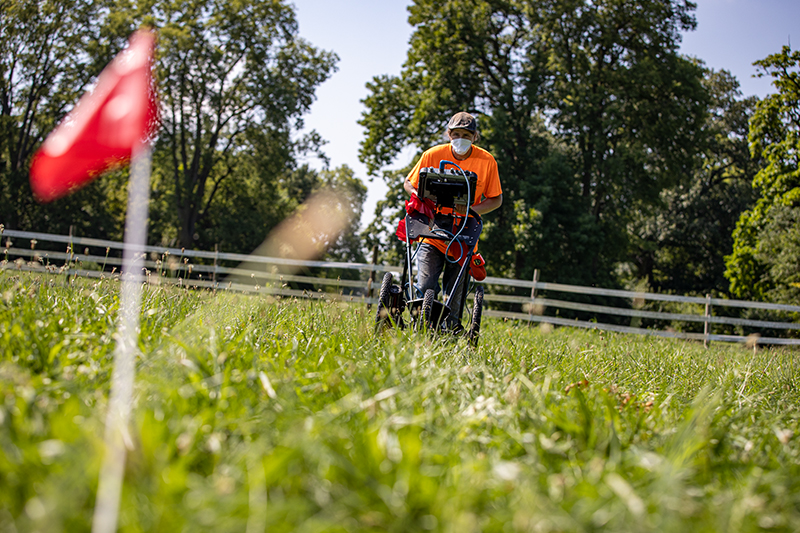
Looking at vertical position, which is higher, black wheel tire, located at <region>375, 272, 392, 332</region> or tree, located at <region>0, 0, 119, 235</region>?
tree, located at <region>0, 0, 119, 235</region>

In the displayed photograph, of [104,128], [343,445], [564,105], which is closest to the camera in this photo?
[343,445]

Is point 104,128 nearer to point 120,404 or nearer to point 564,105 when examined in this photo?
point 564,105

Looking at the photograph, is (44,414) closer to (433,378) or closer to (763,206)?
(433,378)

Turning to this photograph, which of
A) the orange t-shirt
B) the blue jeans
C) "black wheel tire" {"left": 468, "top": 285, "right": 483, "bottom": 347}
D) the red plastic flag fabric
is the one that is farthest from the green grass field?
the red plastic flag fabric

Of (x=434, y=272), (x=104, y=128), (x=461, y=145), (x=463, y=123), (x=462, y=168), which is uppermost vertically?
(x=104, y=128)

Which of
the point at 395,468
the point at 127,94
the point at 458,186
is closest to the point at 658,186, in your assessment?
the point at 458,186

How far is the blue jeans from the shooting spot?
14.0 ft

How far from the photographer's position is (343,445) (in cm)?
143

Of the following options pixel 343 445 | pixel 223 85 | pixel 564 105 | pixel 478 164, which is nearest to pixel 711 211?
pixel 564 105

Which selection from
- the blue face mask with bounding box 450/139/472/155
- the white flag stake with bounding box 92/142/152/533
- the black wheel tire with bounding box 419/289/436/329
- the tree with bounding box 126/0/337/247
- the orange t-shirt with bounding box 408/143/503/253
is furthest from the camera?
the tree with bounding box 126/0/337/247

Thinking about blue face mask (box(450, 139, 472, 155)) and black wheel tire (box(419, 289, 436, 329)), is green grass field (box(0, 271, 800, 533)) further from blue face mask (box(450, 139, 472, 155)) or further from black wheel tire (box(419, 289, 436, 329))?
blue face mask (box(450, 139, 472, 155))

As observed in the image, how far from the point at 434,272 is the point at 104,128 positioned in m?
18.9

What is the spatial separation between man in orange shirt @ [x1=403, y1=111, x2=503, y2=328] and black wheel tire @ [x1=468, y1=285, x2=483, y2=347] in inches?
5.0

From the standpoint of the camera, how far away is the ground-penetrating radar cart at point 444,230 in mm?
4055
